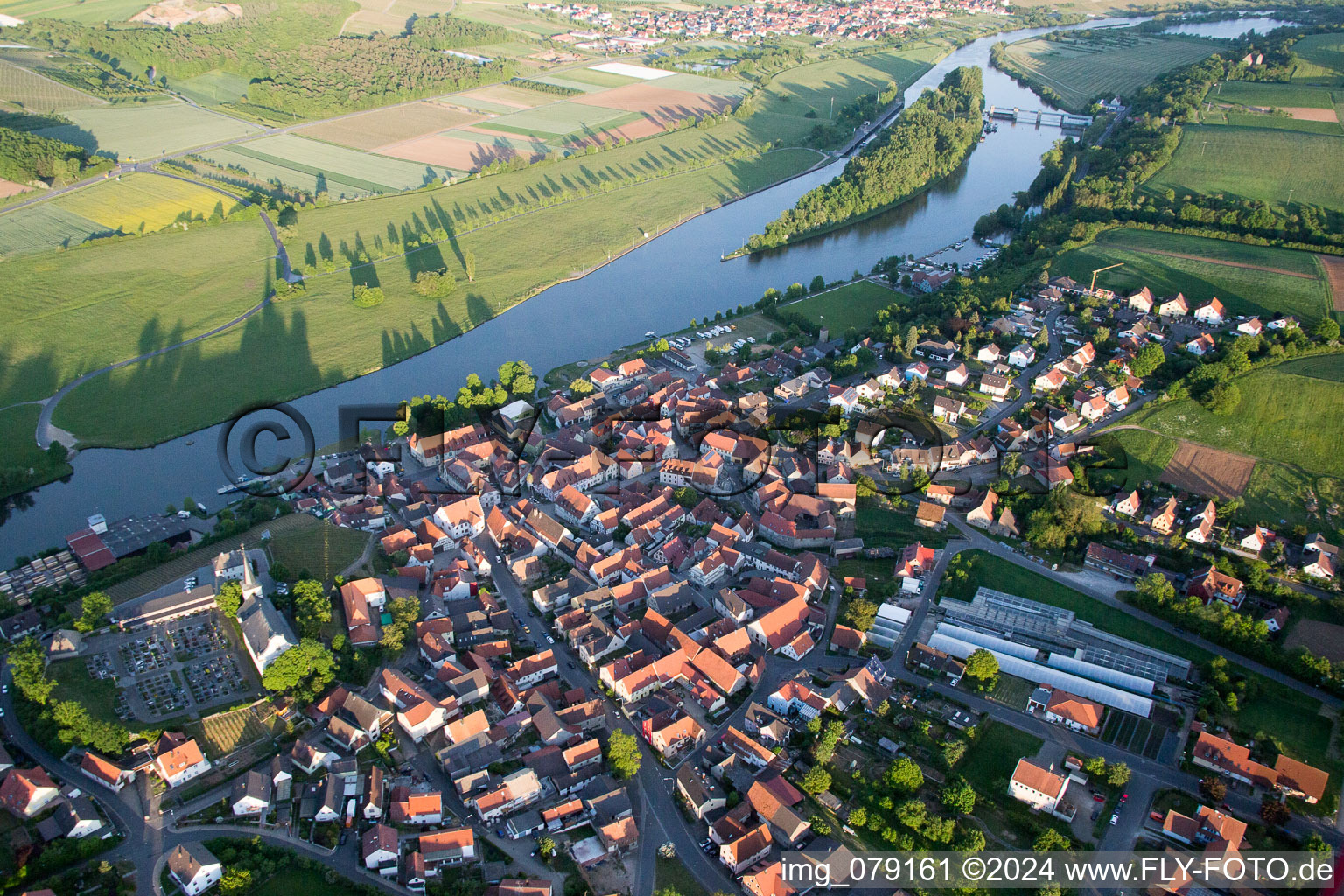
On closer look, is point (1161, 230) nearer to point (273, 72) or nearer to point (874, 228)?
point (874, 228)

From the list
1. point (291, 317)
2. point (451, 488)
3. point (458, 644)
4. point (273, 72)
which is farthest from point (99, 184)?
point (458, 644)

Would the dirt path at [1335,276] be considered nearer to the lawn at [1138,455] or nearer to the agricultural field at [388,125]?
the lawn at [1138,455]

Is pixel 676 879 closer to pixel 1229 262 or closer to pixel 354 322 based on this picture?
pixel 354 322

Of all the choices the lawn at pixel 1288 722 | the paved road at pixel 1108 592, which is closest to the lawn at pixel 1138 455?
the paved road at pixel 1108 592

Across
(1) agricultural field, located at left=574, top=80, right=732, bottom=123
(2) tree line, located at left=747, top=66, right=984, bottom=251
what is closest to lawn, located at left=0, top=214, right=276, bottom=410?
(2) tree line, located at left=747, top=66, right=984, bottom=251

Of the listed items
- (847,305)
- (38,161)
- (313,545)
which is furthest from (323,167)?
(313,545)
